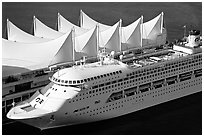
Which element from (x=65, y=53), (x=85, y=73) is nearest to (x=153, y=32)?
(x=65, y=53)

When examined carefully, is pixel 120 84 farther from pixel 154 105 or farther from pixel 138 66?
pixel 154 105

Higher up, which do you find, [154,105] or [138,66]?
[138,66]

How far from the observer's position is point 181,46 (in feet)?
94.0

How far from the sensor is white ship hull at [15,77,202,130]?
22.1m

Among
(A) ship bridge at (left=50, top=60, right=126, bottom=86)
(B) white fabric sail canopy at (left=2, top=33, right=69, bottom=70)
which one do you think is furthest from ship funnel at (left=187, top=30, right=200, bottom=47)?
(B) white fabric sail canopy at (left=2, top=33, right=69, bottom=70)

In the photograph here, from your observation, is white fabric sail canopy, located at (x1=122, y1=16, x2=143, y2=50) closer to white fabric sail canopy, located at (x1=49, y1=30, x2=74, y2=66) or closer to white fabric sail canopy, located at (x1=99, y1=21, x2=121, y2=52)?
white fabric sail canopy, located at (x1=99, y1=21, x2=121, y2=52)

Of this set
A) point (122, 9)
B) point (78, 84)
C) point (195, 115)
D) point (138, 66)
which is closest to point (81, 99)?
point (78, 84)

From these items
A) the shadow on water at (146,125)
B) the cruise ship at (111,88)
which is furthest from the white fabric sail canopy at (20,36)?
the shadow on water at (146,125)

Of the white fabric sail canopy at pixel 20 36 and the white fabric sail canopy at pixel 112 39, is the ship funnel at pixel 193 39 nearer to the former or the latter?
the white fabric sail canopy at pixel 112 39

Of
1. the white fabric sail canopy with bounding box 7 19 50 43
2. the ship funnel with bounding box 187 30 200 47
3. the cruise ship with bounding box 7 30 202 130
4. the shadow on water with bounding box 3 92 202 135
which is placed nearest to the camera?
the cruise ship with bounding box 7 30 202 130

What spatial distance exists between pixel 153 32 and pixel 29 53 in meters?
10.8

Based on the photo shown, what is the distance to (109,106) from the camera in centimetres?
2358

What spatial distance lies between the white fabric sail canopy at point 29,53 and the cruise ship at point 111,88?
345 centimetres

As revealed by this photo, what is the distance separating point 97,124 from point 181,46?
364 inches
